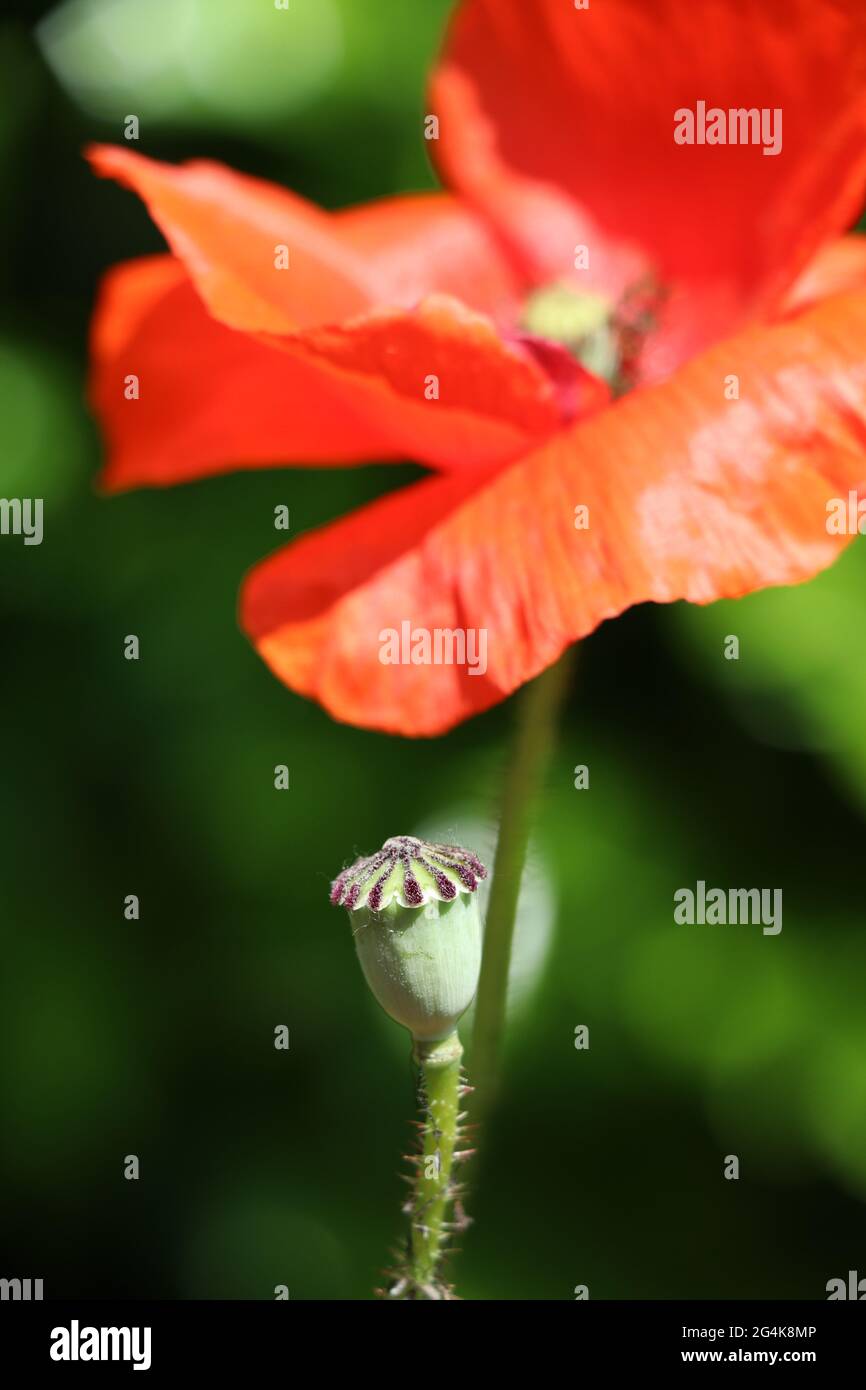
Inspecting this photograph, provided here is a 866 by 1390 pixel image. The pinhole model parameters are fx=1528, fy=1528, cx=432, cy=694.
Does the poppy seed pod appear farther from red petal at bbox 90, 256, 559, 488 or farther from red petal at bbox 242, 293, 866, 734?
red petal at bbox 90, 256, 559, 488

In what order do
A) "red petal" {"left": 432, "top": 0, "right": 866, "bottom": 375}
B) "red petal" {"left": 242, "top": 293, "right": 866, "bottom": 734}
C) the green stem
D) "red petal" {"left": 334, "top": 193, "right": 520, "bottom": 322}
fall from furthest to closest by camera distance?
"red petal" {"left": 334, "top": 193, "right": 520, "bottom": 322} → "red petal" {"left": 432, "top": 0, "right": 866, "bottom": 375} → "red petal" {"left": 242, "top": 293, "right": 866, "bottom": 734} → the green stem

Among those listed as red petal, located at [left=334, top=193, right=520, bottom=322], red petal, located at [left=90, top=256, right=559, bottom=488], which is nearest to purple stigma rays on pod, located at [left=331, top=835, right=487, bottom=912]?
red petal, located at [left=90, top=256, right=559, bottom=488]

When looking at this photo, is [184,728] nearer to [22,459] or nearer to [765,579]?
[22,459]

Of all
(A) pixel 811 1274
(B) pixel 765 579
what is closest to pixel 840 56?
(B) pixel 765 579

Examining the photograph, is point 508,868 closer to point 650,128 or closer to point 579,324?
point 579,324

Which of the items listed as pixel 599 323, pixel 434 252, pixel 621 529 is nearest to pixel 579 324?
pixel 599 323

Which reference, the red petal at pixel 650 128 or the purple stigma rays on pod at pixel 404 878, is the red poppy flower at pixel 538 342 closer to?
the red petal at pixel 650 128
